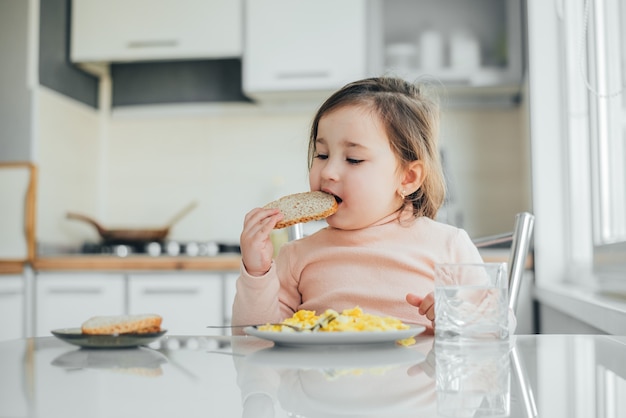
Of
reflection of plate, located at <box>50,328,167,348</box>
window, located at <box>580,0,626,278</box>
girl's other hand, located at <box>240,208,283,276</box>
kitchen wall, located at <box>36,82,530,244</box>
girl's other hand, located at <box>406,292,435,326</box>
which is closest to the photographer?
reflection of plate, located at <box>50,328,167,348</box>

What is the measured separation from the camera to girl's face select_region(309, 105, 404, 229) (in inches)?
46.1

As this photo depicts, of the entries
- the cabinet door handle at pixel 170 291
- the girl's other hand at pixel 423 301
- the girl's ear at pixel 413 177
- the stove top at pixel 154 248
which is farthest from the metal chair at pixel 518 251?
the stove top at pixel 154 248

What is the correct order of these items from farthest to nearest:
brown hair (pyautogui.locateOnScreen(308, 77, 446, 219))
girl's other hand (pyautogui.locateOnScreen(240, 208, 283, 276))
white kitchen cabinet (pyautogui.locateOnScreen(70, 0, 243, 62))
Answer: white kitchen cabinet (pyautogui.locateOnScreen(70, 0, 243, 62)) < brown hair (pyautogui.locateOnScreen(308, 77, 446, 219)) < girl's other hand (pyautogui.locateOnScreen(240, 208, 283, 276))

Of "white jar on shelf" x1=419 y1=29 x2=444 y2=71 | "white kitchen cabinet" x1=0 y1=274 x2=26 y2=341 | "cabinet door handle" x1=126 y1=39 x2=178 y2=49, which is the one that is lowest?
"white kitchen cabinet" x1=0 y1=274 x2=26 y2=341

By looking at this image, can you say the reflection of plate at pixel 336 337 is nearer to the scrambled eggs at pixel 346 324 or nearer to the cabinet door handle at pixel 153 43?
the scrambled eggs at pixel 346 324

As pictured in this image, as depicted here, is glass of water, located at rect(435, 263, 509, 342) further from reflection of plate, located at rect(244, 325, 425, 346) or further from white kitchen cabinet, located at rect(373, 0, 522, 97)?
white kitchen cabinet, located at rect(373, 0, 522, 97)

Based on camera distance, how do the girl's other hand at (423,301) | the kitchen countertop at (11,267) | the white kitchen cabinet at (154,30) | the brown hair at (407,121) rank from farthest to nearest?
1. the white kitchen cabinet at (154,30)
2. the kitchen countertop at (11,267)
3. the brown hair at (407,121)
4. the girl's other hand at (423,301)

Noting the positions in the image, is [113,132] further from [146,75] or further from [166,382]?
[166,382]

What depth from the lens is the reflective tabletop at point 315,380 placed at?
43cm

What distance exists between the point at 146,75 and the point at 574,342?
294 centimetres

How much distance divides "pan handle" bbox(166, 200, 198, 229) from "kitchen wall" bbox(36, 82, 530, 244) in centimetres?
3

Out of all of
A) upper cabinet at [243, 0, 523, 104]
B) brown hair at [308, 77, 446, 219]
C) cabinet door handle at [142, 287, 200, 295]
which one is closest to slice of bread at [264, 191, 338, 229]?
brown hair at [308, 77, 446, 219]

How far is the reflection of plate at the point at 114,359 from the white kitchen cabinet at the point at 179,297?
75.5 inches

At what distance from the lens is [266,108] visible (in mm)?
3273
